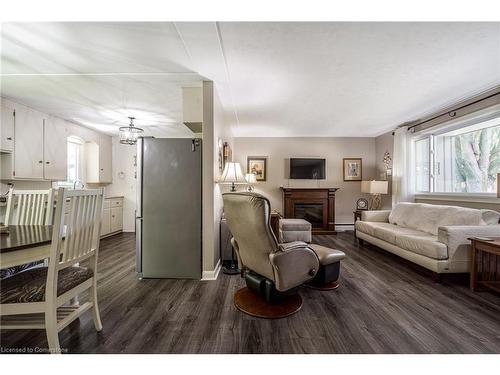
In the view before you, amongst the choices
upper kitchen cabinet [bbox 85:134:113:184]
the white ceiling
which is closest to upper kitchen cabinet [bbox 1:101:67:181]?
the white ceiling

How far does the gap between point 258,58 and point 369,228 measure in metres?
3.19

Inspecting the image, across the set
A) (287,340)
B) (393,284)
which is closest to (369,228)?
(393,284)

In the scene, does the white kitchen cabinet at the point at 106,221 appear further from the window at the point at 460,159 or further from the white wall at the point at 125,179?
the window at the point at 460,159

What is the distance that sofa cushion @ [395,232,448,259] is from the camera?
7.64 feet

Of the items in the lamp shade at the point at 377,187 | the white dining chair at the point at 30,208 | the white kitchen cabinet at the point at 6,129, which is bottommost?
the white dining chair at the point at 30,208

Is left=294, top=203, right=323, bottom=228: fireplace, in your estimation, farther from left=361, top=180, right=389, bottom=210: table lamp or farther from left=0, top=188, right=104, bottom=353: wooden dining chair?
left=0, top=188, right=104, bottom=353: wooden dining chair

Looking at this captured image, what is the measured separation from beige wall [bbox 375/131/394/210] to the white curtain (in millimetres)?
505

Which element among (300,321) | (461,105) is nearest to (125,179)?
(300,321)

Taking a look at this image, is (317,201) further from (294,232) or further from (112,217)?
(112,217)

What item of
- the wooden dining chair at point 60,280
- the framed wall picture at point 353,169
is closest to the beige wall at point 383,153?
the framed wall picture at point 353,169

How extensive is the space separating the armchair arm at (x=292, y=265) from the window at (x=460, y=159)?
3.08 m

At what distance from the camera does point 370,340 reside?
4.76 ft

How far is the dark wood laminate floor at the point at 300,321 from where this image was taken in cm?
140
